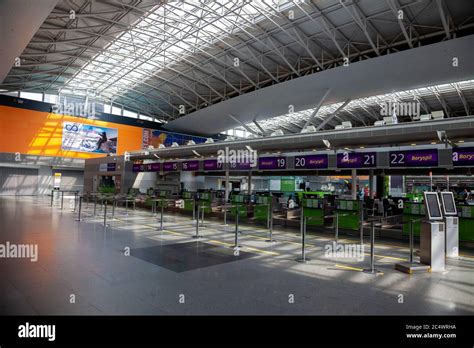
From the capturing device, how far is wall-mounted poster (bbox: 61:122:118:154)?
3372cm

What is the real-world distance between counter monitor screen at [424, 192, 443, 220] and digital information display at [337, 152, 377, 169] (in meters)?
4.67

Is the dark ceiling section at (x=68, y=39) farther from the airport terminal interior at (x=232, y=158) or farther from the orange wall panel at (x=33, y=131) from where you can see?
the orange wall panel at (x=33, y=131)

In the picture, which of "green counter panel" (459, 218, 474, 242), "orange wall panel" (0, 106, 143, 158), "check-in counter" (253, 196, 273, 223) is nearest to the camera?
"green counter panel" (459, 218, 474, 242)

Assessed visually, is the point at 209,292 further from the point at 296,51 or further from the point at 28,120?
the point at 28,120

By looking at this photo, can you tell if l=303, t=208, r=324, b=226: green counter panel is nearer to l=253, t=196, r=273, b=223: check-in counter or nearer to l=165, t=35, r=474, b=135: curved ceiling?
l=253, t=196, r=273, b=223: check-in counter

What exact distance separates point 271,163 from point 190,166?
5995 mm

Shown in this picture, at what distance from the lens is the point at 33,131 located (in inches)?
1239

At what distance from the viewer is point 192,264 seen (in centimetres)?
607

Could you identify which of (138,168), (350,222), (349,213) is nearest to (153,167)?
(138,168)

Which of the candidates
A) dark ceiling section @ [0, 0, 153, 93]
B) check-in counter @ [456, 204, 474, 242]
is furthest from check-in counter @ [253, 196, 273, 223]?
dark ceiling section @ [0, 0, 153, 93]

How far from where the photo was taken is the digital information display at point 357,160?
11.1m

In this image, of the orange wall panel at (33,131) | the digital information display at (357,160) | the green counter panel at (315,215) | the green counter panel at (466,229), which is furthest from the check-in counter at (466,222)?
the orange wall panel at (33,131)

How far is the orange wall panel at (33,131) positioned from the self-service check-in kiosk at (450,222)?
36.2m
